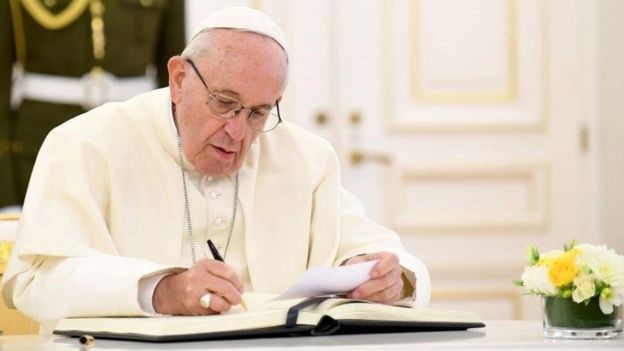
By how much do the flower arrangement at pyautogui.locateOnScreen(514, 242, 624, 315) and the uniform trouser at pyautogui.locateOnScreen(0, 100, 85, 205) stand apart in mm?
3258

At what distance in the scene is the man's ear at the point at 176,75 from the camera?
3.26 m

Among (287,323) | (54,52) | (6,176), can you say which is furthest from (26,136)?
(287,323)

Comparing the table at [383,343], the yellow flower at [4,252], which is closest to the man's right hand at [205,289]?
the table at [383,343]

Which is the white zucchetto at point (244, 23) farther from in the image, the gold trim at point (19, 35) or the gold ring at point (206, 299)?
the gold trim at point (19, 35)

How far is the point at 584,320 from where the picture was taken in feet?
7.97

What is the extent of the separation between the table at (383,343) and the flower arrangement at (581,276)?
80 mm

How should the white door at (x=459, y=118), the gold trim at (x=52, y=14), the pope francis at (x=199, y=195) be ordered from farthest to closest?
the white door at (x=459, y=118) < the gold trim at (x=52, y=14) < the pope francis at (x=199, y=195)

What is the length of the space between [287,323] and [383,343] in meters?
0.17

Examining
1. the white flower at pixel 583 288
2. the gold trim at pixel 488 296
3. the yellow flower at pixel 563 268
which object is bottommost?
the gold trim at pixel 488 296

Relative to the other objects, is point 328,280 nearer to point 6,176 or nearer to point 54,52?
point 6,176

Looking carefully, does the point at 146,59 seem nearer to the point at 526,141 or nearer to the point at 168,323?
the point at 526,141

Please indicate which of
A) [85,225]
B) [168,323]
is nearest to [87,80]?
[85,225]

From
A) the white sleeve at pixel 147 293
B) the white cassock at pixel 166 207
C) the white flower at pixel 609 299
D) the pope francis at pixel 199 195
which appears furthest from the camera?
the white cassock at pixel 166 207

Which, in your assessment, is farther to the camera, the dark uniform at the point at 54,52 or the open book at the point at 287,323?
the dark uniform at the point at 54,52
